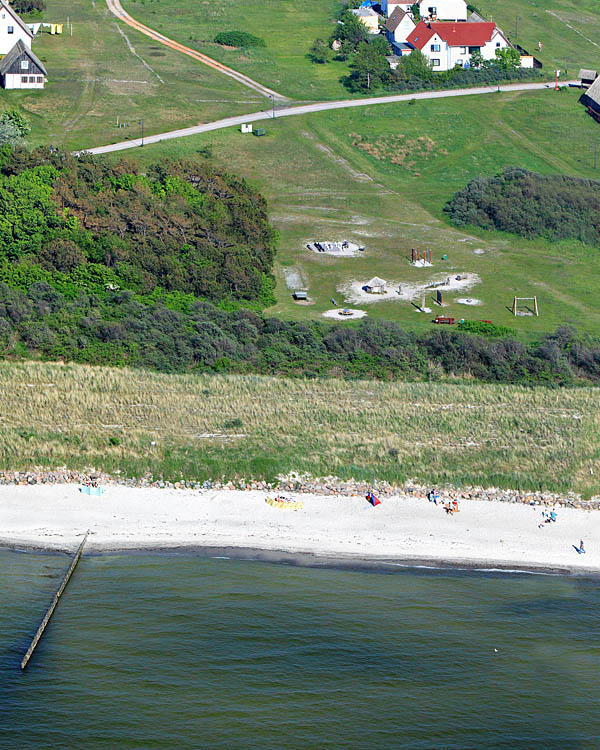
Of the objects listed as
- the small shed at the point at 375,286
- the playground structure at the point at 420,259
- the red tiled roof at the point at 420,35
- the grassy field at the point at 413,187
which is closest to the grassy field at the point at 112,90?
the grassy field at the point at 413,187

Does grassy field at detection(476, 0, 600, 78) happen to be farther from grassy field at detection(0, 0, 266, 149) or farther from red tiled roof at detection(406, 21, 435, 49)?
grassy field at detection(0, 0, 266, 149)

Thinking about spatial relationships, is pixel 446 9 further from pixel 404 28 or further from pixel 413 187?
pixel 413 187

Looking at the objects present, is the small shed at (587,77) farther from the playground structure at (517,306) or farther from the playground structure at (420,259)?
the playground structure at (517,306)

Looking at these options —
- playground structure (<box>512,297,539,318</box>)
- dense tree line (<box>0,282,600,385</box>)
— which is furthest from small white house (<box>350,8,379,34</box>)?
dense tree line (<box>0,282,600,385</box>)

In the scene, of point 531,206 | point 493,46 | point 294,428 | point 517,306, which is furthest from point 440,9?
point 294,428

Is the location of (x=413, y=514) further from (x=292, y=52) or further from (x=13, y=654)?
(x=292, y=52)
